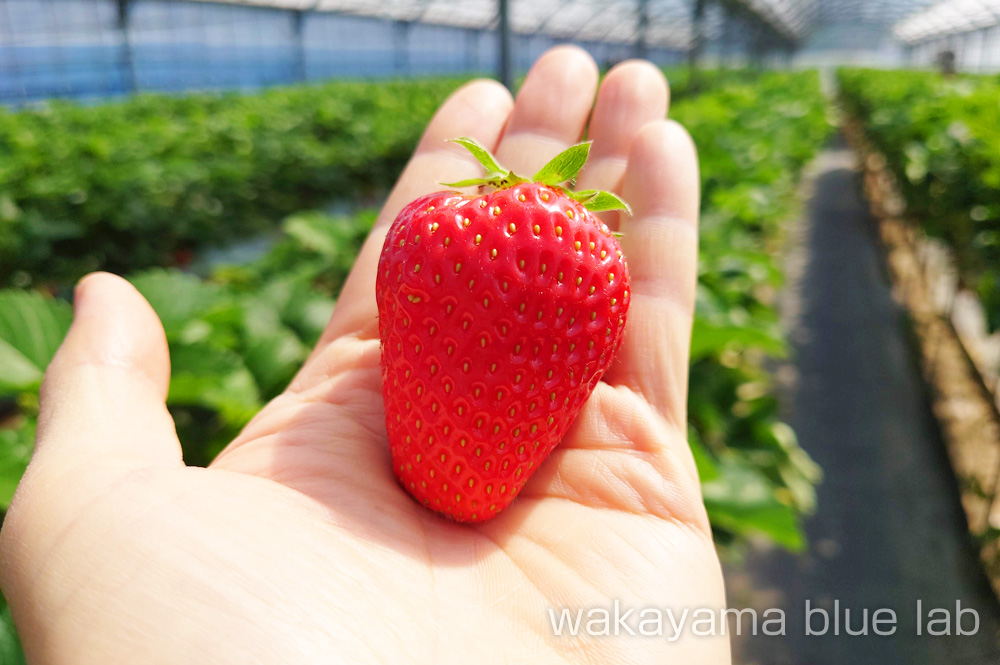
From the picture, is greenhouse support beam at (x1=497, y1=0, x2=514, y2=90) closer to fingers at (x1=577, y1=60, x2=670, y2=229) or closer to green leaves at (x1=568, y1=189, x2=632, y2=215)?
fingers at (x1=577, y1=60, x2=670, y2=229)

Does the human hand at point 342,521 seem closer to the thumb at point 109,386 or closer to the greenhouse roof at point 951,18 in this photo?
the thumb at point 109,386

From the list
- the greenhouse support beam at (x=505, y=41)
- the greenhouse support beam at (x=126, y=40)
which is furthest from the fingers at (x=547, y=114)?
the greenhouse support beam at (x=126, y=40)

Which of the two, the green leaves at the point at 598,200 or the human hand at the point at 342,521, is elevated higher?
the green leaves at the point at 598,200

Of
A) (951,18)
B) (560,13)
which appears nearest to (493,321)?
(560,13)

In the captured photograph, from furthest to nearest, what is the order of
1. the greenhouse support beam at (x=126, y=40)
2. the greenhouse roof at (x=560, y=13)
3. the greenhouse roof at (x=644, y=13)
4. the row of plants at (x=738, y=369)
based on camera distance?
the greenhouse roof at (x=560, y=13), the greenhouse roof at (x=644, y=13), the greenhouse support beam at (x=126, y=40), the row of plants at (x=738, y=369)

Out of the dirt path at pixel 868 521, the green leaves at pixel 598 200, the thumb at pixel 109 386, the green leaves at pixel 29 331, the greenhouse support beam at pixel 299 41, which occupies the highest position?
the green leaves at pixel 598 200

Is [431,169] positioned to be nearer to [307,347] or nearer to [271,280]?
[307,347]

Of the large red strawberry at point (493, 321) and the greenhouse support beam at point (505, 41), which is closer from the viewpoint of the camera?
the large red strawberry at point (493, 321)
